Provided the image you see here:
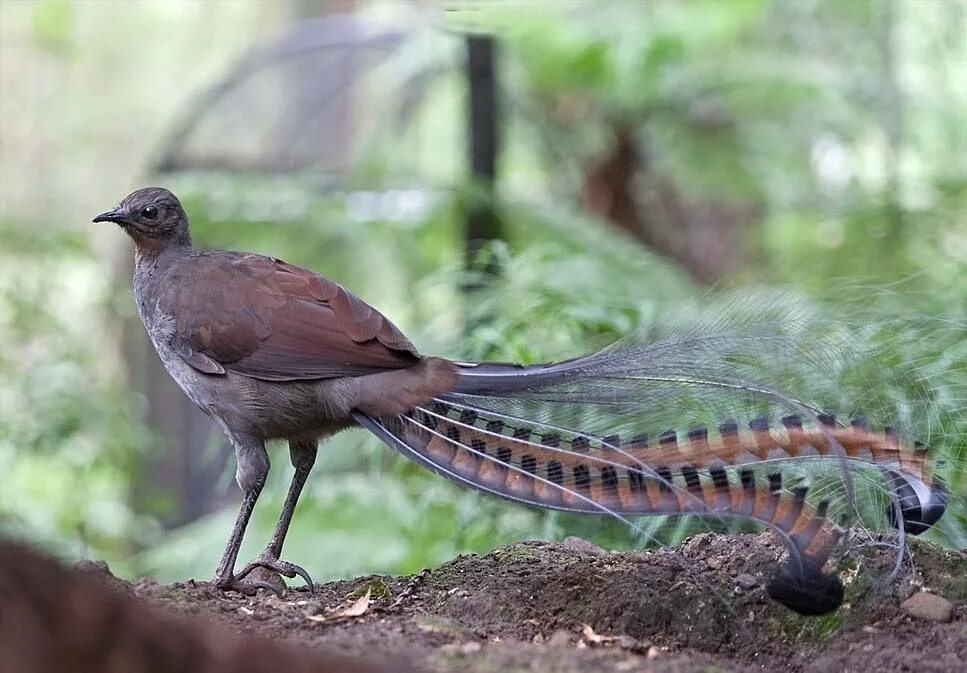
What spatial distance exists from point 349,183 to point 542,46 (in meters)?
1.50

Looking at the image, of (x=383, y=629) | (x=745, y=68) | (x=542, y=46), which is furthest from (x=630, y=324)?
(x=745, y=68)

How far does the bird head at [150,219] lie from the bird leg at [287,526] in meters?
0.82

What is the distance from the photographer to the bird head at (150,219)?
Result: 12.3ft

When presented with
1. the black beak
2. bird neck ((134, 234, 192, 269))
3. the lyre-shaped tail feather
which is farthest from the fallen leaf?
the black beak

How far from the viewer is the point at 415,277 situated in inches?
276

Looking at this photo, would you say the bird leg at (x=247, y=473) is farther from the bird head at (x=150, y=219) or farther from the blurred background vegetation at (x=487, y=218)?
the blurred background vegetation at (x=487, y=218)

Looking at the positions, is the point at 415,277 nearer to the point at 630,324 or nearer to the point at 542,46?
the point at 542,46

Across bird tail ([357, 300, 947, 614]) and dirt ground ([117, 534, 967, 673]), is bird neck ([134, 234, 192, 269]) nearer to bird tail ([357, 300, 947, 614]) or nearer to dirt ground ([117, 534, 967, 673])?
bird tail ([357, 300, 947, 614])

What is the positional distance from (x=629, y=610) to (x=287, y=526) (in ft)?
3.68

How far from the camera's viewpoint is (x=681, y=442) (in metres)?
2.71

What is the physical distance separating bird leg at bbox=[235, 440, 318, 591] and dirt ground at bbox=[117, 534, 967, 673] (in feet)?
0.56

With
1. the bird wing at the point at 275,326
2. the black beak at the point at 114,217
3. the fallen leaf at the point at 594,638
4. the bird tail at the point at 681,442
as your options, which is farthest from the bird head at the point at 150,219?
the fallen leaf at the point at 594,638

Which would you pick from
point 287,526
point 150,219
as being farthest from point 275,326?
point 150,219

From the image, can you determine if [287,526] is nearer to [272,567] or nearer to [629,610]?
[272,567]
